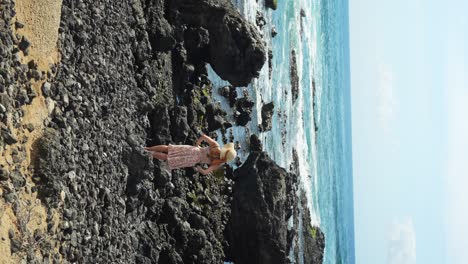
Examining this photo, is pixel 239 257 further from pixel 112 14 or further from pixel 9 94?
pixel 9 94

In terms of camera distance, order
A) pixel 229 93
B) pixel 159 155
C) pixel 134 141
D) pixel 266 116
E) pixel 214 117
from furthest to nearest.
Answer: pixel 266 116 → pixel 229 93 → pixel 214 117 → pixel 159 155 → pixel 134 141

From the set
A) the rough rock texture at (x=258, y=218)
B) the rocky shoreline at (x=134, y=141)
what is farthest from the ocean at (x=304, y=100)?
the rough rock texture at (x=258, y=218)

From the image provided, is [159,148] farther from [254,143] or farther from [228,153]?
[254,143]

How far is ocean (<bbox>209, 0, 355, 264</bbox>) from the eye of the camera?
32.5 meters

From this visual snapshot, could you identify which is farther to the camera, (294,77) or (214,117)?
(294,77)

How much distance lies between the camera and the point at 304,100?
46969 mm

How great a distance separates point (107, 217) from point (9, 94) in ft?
15.2

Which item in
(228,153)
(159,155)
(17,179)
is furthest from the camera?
(159,155)

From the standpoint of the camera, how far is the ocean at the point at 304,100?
107 ft

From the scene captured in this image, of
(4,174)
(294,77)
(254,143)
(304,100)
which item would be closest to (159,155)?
(4,174)

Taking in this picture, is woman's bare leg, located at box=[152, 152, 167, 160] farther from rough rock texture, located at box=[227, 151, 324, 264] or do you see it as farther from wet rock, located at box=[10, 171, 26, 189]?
rough rock texture, located at box=[227, 151, 324, 264]

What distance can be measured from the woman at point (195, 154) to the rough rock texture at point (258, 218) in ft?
24.8

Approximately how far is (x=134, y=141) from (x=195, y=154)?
184 cm

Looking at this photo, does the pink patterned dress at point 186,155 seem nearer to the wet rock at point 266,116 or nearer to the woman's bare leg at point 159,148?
the woman's bare leg at point 159,148
